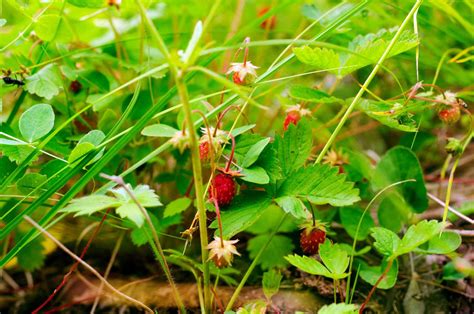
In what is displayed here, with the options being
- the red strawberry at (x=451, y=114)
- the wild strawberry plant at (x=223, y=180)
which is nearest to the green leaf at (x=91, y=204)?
the wild strawberry plant at (x=223, y=180)

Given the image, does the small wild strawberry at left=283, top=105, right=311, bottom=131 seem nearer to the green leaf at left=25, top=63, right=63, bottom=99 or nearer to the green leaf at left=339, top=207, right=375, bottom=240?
the green leaf at left=339, top=207, right=375, bottom=240

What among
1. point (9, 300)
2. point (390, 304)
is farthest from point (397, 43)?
point (9, 300)

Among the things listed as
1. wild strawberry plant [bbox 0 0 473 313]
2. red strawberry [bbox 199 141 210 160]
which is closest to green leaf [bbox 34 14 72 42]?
wild strawberry plant [bbox 0 0 473 313]

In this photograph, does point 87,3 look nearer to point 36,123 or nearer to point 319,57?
point 36,123

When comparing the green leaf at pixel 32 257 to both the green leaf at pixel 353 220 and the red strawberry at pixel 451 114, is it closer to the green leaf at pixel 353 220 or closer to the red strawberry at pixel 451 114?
the green leaf at pixel 353 220

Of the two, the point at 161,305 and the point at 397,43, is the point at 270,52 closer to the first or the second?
the point at 397,43
